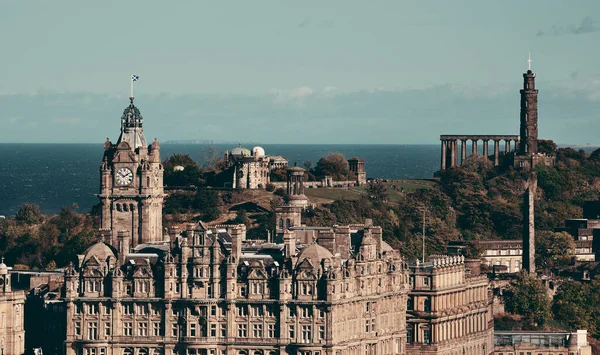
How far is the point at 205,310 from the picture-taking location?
150000 millimetres

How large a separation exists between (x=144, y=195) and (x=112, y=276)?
17.9m

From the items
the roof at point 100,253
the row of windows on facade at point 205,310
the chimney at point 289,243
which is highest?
the chimney at point 289,243

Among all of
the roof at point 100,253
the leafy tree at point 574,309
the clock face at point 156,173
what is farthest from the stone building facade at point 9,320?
the leafy tree at point 574,309

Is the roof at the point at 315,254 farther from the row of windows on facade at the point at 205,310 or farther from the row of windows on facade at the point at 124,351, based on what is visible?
the row of windows on facade at the point at 124,351

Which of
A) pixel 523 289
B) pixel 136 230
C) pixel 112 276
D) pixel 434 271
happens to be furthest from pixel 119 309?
pixel 523 289

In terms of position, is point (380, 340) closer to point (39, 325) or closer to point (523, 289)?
point (39, 325)

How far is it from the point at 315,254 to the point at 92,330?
17.7 meters

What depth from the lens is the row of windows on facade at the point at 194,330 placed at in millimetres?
147375

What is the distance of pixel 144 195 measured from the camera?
168 metres

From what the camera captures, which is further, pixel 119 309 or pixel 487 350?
pixel 487 350

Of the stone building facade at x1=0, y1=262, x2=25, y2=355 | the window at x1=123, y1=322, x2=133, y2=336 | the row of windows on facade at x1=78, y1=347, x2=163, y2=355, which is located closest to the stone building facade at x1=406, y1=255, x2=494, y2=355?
the row of windows on facade at x1=78, y1=347, x2=163, y2=355

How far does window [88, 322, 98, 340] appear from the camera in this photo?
151750mm

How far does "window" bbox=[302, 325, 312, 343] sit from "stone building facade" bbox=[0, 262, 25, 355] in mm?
22570

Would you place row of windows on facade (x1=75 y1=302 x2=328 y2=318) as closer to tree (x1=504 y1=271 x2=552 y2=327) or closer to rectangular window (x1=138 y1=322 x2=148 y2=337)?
rectangular window (x1=138 y1=322 x2=148 y2=337)
